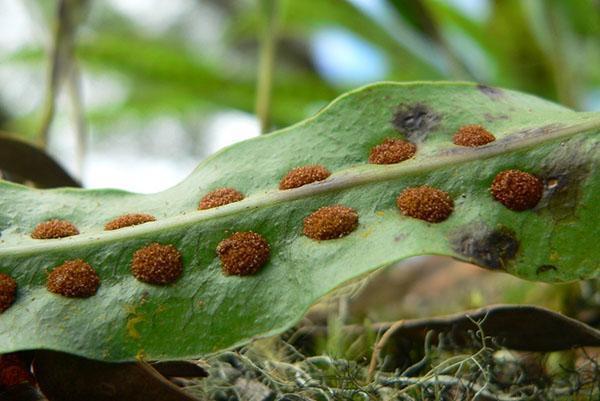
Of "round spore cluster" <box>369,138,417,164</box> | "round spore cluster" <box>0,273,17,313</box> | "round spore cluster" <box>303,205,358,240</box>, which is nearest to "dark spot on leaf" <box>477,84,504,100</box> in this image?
"round spore cluster" <box>369,138,417,164</box>

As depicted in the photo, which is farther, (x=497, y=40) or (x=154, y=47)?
(x=154, y=47)

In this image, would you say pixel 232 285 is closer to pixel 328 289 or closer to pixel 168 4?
pixel 328 289

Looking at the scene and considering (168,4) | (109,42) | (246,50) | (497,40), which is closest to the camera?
(497,40)

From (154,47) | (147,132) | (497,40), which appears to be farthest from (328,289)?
(147,132)

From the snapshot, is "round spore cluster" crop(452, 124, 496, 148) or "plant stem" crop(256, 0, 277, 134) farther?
"plant stem" crop(256, 0, 277, 134)

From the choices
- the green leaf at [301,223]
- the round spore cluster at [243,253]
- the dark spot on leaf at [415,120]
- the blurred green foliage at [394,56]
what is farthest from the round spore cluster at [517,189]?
the blurred green foliage at [394,56]

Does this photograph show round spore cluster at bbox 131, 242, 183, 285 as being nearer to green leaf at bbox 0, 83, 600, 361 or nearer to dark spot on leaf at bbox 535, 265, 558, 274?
green leaf at bbox 0, 83, 600, 361
